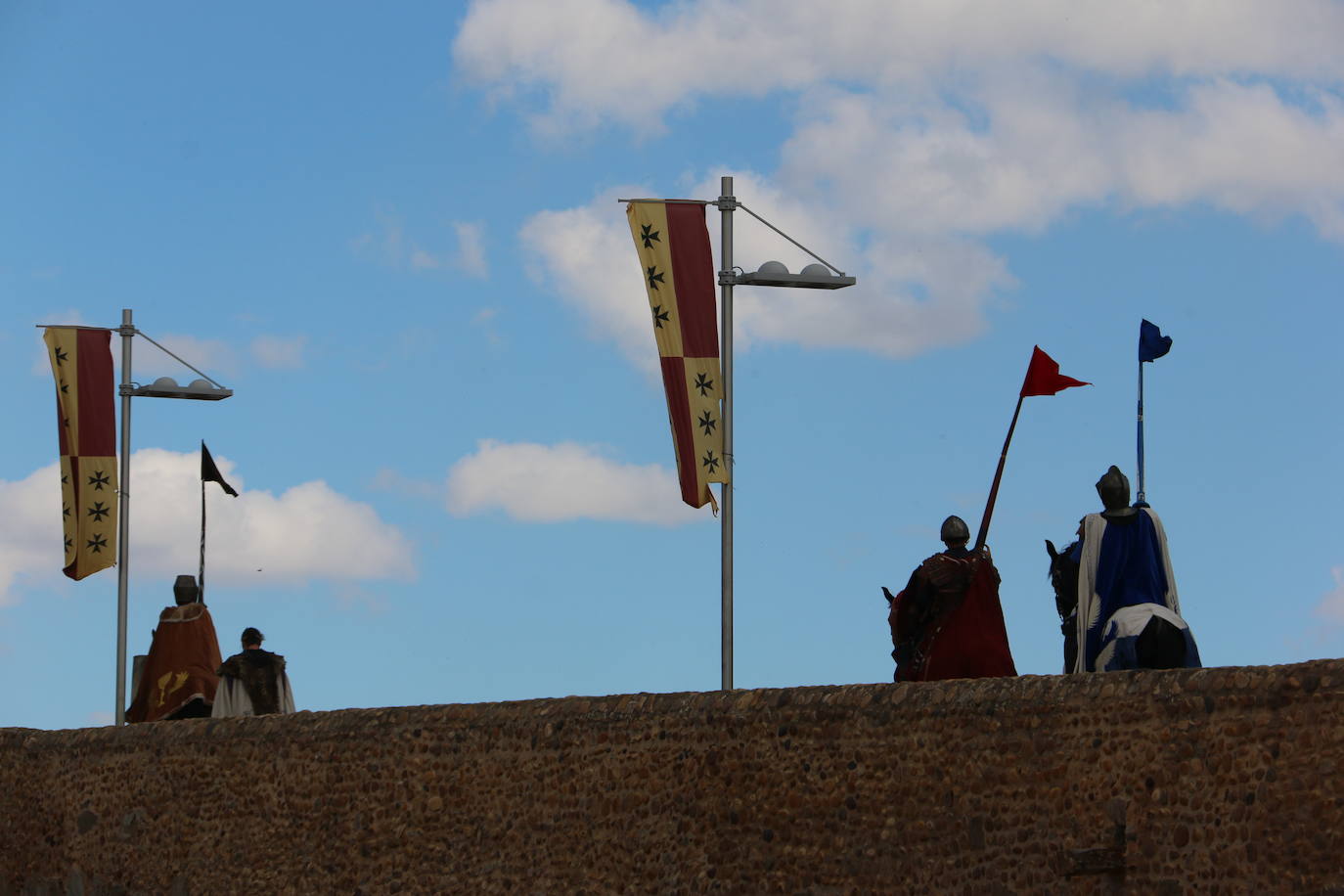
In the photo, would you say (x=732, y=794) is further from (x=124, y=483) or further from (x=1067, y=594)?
Result: (x=124, y=483)

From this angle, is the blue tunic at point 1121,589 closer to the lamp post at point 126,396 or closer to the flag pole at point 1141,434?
the flag pole at point 1141,434

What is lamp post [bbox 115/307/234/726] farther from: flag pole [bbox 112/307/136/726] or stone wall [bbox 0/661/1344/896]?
stone wall [bbox 0/661/1344/896]

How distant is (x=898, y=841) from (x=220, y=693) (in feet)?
23.4

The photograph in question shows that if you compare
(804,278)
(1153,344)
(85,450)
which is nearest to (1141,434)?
(1153,344)

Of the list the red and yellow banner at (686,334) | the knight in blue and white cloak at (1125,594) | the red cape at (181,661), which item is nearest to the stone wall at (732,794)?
the knight in blue and white cloak at (1125,594)

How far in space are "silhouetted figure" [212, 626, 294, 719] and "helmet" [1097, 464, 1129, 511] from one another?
23.8 feet

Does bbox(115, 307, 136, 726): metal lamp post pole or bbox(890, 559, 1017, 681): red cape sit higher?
bbox(115, 307, 136, 726): metal lamp post pole

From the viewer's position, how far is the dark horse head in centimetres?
1323

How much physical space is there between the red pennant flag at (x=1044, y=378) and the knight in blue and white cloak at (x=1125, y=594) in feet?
5.31

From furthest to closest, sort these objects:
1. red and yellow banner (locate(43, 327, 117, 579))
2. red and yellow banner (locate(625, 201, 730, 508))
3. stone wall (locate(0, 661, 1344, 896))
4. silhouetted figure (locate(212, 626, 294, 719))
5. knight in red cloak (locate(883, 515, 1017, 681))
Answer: red and yellow banner (locate(43, 327, 117, 579))
silhouetted figure (locate(212, 626, 294, 719))
red and yellow banner (locate(625, 201, 730, 508))
knight in red cloak (locate(883, 515, 1017, 681))
stone wall (locate(0, 661, 1344, 896))

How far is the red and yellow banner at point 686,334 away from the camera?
627 inches

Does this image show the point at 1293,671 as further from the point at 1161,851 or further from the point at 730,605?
the point at 730,605

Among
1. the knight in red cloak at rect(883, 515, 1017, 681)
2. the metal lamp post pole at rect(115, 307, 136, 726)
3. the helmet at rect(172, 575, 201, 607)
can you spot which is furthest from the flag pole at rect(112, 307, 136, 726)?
the knight in red cloak at rect(883, 515, 1017, 681)

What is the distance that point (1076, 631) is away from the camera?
13117 millimetres
